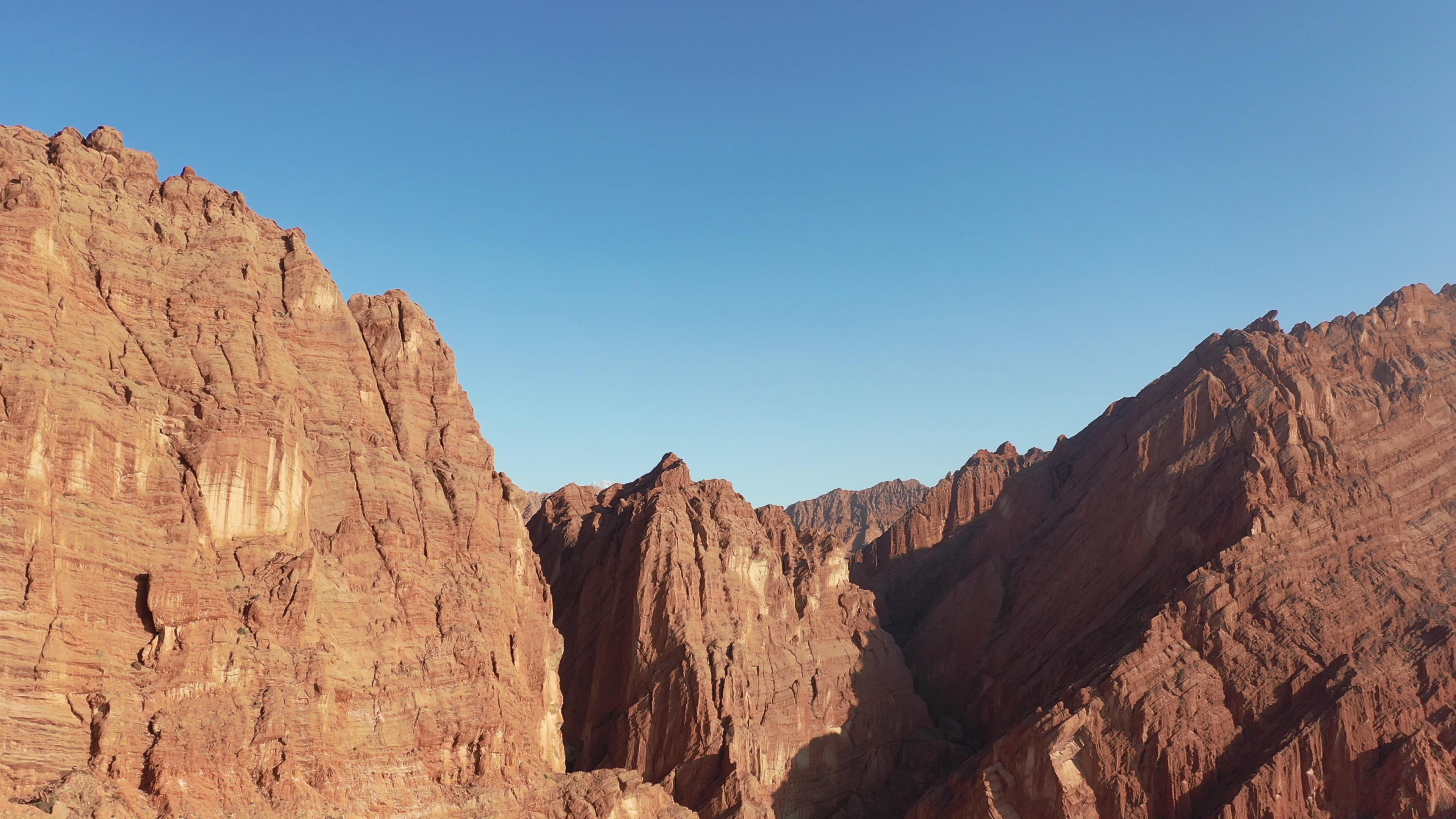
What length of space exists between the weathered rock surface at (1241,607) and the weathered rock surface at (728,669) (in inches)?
390

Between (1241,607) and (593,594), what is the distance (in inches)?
2098

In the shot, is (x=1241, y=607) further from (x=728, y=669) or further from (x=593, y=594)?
(x=593, y=594)

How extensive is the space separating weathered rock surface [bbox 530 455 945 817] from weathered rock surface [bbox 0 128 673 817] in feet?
40.1

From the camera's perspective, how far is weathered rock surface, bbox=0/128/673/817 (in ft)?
158

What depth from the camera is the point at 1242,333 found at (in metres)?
100

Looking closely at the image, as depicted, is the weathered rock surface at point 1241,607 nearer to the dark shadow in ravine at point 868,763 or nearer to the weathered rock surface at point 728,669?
the dark shadow in ravine at point 868,763

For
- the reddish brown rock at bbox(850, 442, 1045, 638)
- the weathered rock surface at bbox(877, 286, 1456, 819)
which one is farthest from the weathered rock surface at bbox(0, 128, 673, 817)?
the reddish brown rock at bbox(850, 442, 1045, 638)

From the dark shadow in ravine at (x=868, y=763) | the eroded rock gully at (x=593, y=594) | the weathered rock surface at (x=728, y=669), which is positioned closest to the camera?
the eroded rock gully at (x=593, y=594)

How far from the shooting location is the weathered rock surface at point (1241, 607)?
71.9 metres

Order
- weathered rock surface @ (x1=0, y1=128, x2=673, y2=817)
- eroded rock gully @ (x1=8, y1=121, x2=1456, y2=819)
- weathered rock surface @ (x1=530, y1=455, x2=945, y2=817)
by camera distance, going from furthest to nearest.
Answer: weathered rock surface @ (x1=530, y1=455, x2=945, y2=817) < eroded rock gully @ (x1=8, y1=121, x2=1456, y2=819) < weathered rock surface @ (x1=0, y1=128, x2=673, y2=817)

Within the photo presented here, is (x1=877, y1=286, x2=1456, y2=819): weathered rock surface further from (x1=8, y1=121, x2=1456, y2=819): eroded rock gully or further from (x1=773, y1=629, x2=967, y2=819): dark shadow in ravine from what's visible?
(x1=773, y1=629, x2=967, y2=819): dark shadow in ravine

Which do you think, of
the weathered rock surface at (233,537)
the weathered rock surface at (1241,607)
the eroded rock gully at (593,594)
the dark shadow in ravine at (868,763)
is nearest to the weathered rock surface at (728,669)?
the dark shadow in ravine at (868,763)

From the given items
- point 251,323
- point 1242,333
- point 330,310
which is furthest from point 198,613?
point 1242,333

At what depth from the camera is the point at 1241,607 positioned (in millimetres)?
81000
